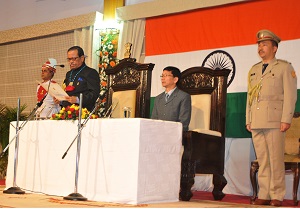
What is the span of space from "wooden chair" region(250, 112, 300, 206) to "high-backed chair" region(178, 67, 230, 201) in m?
0.29

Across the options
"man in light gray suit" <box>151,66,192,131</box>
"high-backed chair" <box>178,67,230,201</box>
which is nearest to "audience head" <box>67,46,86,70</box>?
"man in light gray suit" <box>151,66,192,131</box>

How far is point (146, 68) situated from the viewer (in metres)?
5.55

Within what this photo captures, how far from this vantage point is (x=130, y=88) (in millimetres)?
5691

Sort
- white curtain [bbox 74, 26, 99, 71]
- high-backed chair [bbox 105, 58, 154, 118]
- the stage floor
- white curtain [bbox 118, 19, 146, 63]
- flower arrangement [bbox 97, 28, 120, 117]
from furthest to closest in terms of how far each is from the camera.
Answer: white curtain [bbox 74, 26, 99, 71]
flower arrangement [bbox 97, 28, 120, 117]
white curtain [bbox 118, 19, 146, 63]
high-backed chair [bbox 105, 58, 154, 118]
the stage floor

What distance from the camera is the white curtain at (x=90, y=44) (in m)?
7.77

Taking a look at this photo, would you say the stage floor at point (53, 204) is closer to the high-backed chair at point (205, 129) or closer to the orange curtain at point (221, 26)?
the high-backed chair at point (205, 129)

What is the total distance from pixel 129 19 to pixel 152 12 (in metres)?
0.46

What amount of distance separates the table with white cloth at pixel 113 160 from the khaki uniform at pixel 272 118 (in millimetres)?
838

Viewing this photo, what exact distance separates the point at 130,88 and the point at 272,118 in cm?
186

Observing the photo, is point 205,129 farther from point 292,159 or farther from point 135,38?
point 135,38

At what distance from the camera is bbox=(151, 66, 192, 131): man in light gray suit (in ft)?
15.3

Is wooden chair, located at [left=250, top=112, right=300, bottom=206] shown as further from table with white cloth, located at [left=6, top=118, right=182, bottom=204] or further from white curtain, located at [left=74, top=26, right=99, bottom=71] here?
white curtain, located at [left=74, top=26, right=99, bottom=71]

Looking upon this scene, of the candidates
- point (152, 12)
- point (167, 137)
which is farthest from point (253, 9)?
point (167, 137)

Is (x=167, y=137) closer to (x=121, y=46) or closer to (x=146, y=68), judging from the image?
(x=146, y=68)
